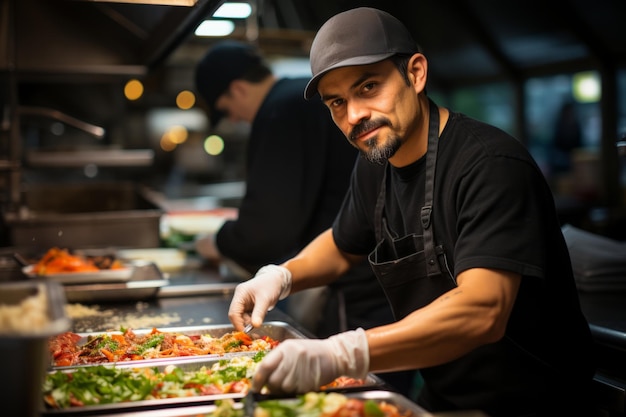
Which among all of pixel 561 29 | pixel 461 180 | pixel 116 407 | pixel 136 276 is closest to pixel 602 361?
pixel 461 180

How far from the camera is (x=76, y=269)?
3572 mm

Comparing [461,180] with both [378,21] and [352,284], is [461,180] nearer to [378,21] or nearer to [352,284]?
[378,21]

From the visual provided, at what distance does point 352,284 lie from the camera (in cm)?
359

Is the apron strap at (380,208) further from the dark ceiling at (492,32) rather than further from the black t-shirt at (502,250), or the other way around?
the dark ceiling at (492,32)

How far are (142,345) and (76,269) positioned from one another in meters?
1.33

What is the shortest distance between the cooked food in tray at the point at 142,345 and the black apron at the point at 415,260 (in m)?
0.43

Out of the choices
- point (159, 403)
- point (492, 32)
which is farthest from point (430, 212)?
point (492, 32)

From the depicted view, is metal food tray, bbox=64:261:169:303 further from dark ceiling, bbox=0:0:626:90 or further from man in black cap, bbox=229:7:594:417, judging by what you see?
dark ceiling, bbox=0:0:626:90

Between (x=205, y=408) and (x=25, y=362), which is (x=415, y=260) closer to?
(x=205, y=408)

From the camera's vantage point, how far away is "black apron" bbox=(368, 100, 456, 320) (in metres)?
2.21

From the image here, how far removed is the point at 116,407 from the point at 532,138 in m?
6.57

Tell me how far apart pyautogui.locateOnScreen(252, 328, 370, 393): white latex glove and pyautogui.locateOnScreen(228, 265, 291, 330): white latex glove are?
0.67 meters

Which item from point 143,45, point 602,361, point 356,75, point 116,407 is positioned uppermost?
point 143,45

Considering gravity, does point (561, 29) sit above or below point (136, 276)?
above
